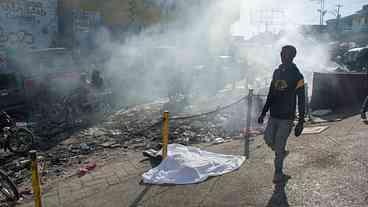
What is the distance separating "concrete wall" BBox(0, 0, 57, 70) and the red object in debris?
10.7 m

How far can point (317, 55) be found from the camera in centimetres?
2889

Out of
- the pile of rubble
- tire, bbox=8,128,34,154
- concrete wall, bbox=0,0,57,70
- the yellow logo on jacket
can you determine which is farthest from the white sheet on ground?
concrete wall, bbox=0,0,57,70

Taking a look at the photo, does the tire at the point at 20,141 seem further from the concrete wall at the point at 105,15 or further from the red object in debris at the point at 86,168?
the concrete wall at the point at 105,15

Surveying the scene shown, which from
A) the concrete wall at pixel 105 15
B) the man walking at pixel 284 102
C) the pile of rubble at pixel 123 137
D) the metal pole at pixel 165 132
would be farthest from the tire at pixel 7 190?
the concrete wall at pixel 105 15

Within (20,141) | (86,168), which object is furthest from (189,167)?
(20,141)

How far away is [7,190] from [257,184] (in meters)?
3.46

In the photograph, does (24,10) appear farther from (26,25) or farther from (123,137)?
(123,137)

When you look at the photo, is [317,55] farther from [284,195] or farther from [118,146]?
[284,195]

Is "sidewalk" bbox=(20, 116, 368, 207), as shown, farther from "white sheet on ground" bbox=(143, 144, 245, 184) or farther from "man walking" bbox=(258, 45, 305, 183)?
"man walking" bbox=(258, 45, 305, 183)

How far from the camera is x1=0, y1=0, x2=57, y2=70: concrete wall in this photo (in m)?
14.7

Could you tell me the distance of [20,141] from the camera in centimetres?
702

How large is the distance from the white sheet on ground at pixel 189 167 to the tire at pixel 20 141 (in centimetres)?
372

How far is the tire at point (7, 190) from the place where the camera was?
4.55 metres

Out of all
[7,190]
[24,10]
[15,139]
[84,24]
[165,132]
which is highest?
[24,10]
